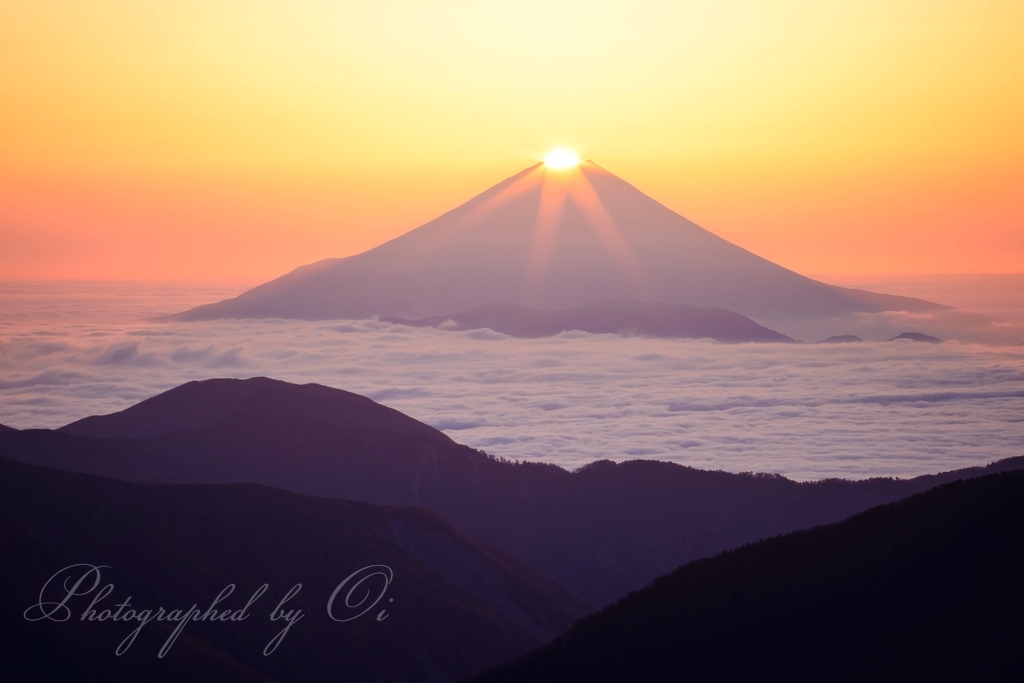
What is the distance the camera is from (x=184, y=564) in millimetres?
58969

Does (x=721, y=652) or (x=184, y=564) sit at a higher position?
(x=721, y=652)

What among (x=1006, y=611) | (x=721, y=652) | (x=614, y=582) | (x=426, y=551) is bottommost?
(x=614, y=582)

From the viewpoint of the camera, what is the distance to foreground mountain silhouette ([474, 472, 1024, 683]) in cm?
3000

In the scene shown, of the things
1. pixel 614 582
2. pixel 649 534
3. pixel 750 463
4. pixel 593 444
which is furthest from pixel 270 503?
pixel 593 444

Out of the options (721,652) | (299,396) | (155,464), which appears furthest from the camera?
(299,396)

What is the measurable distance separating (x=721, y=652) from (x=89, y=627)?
1198 inches

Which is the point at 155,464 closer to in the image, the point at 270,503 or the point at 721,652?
the point at 270,503

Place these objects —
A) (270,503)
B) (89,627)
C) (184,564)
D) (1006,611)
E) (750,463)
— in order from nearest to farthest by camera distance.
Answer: (1006,611)
(89,627)
(184,564)
(270,503)
(750,463)

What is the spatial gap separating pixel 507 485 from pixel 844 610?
233 feet

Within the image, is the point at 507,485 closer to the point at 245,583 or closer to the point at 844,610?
the point at 245,583

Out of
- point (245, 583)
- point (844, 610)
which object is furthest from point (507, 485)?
point (844, 610)

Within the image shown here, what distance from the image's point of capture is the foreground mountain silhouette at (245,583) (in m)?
46.9

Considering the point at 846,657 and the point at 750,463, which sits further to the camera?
the point at 750,463

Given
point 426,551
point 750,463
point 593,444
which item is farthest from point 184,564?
point 593,444
